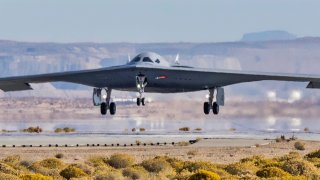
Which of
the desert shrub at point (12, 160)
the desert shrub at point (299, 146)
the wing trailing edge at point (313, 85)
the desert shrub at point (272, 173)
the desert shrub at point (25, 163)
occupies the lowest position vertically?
the desert shrub at point (272, 173)

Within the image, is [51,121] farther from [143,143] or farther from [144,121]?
[143,143]

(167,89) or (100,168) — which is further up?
(167,89)

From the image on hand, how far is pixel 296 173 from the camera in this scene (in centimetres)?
5575

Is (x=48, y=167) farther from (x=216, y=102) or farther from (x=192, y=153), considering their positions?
(x=216, y=102)

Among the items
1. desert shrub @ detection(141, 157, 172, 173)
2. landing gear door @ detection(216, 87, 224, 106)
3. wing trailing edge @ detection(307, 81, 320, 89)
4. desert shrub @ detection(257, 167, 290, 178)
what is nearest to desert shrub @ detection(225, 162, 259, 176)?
desert shrub @ detection(257, 167, 290, 178)

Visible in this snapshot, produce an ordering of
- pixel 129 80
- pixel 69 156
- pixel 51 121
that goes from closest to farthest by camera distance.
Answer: pixel 69 156 → pixel 129 80 → pixel 51 121

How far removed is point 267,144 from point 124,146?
11918 millimetres

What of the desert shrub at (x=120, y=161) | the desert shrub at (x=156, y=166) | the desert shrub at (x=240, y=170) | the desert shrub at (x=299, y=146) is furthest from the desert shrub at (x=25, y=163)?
the desert shrub at (x=299, y=146)

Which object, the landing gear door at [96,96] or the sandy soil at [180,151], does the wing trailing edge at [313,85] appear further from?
the landing gear door at [96,96]

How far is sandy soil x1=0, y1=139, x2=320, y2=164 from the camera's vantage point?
73.6 meters

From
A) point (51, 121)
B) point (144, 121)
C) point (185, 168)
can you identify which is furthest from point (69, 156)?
point (51, 121)

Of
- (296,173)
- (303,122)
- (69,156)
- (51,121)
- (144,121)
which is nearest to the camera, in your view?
(296,173)

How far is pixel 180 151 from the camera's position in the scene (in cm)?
7969

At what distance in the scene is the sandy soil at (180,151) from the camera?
242 ft
